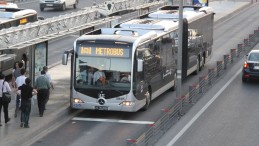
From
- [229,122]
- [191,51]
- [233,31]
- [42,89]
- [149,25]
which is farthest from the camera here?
[233,31]

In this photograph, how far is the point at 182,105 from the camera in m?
26.0

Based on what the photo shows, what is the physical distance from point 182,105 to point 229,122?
174 centimetres

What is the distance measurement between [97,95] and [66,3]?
4310 centimetres

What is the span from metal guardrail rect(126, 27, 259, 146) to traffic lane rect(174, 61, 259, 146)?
0.66m

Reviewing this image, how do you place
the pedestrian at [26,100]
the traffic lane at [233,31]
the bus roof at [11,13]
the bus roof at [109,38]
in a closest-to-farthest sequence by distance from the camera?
the pedestrian at [26,100] → the bus roof at [109,38] → the bus roof at [11,13] → the traffic lane at [233,31]

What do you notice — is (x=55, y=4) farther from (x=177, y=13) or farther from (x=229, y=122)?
(x=229, y=122)

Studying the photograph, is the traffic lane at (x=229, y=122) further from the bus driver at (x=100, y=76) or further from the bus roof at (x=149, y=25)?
the bus roof at (x=149, y=25)

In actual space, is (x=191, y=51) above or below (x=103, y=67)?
below

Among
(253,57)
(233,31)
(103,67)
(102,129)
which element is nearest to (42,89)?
(103,67)

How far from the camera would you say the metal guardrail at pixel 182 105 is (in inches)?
801

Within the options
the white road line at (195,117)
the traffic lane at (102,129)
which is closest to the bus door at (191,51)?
the white road line at (195,117)

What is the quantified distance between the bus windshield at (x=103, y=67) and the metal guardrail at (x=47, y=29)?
226 centimetres

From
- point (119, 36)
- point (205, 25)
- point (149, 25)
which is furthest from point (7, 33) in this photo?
point (205, 25)

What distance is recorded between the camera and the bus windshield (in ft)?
83.5
